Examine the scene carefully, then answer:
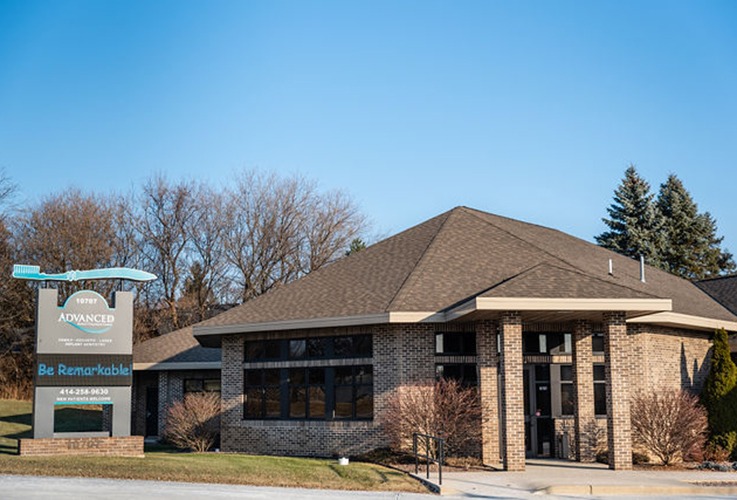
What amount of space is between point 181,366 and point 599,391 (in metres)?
15.6

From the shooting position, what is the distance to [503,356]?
19.3 meters

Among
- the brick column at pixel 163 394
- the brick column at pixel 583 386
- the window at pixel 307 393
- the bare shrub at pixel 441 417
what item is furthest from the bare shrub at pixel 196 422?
the brick column at pixel 583 386

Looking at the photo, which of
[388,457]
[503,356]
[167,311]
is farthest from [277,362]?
[167,311]

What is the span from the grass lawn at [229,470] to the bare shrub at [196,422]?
5.64 m

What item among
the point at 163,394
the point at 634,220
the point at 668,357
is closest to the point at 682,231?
the point at 634,220

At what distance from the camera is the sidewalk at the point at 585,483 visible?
16297mm

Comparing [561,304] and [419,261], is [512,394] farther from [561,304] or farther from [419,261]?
[419,261]

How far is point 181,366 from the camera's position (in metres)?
31.4

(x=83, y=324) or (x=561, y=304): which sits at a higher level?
(x=561, y=304)

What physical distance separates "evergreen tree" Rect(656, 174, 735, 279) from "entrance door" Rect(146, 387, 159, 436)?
33.5 m

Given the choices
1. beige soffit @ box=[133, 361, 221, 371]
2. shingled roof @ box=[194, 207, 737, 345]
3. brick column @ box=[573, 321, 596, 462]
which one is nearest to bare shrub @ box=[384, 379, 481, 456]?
shingled roof @ box=[194, 207, 737, 345]

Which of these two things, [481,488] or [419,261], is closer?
[481,488]

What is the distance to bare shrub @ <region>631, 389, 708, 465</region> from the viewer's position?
2073cm

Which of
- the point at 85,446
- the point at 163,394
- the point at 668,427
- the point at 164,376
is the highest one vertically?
the point at 164,376
